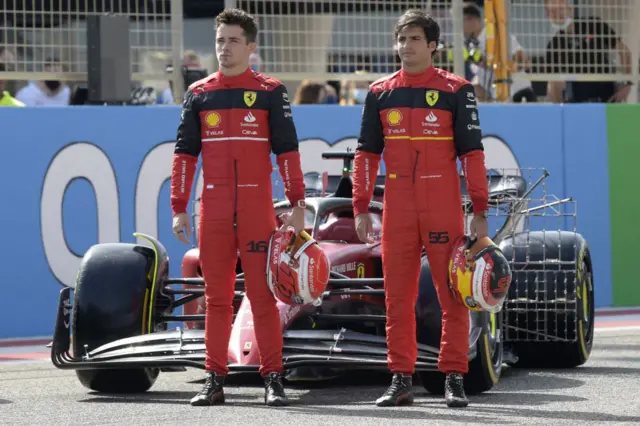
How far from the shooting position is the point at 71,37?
12234 millimetres

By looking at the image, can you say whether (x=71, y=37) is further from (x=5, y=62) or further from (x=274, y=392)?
(x=274, y=392)

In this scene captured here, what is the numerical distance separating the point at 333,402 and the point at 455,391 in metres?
0.67

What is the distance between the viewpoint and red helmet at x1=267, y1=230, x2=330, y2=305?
759 cm

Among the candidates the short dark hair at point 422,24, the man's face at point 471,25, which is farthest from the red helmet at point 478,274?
the man's face at point 471,25

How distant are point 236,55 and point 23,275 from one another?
180 inches

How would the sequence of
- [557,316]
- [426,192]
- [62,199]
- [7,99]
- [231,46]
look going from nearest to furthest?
1. [426,192]
2. [231,46]
3. [557,316]
4. [62,199]
5. [7,99]

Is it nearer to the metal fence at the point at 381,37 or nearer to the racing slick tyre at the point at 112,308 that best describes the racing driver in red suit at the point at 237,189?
the racing slick tyre at the point at 112,308

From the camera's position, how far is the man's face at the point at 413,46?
762cm

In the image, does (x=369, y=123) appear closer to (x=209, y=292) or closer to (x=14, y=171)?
(x=209, y=292)

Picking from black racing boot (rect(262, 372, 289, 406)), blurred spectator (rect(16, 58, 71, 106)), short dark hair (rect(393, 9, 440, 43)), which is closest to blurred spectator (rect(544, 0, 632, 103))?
blurred spectator (rect(16, 58, 71, 106))

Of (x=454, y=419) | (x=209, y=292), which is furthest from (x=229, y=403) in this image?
(x=454, y=419)

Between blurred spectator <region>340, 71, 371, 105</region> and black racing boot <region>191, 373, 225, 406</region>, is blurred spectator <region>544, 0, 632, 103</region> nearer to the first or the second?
blurred spectator <region>340, 71, 371, 105</region>

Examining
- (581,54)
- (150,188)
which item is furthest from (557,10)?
(150,188)

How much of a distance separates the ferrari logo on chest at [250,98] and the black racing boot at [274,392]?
4.52 ft
